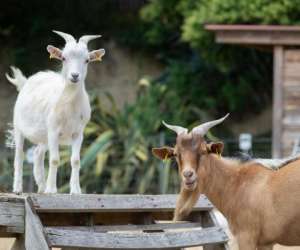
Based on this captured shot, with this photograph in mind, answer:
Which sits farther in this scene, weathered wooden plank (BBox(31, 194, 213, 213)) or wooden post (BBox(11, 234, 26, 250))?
weathered wooden plank (BBox(31, 194, 213, 213))

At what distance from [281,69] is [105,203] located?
375 inches

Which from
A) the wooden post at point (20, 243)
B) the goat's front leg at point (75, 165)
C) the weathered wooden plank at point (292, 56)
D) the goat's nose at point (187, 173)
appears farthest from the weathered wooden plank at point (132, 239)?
the weathered wooden plank at point (292, 56)

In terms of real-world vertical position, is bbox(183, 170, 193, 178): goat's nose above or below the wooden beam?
below

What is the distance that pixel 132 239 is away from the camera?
885 centimetres

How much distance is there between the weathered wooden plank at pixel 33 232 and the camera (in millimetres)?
8297

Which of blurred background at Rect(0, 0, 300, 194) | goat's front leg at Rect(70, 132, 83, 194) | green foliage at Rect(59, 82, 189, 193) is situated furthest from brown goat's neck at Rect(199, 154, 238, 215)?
green foliage at Rect(59, 82, 189, 193)

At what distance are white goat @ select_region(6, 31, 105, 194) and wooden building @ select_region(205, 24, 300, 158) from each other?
7687 mm

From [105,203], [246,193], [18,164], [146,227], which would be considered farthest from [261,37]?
[105,203]

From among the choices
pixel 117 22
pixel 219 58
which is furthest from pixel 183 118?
pixel 117 22

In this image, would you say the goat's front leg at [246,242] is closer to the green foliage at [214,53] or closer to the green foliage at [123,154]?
the green foliage at [123,154]

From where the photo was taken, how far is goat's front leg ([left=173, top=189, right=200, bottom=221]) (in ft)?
30.3

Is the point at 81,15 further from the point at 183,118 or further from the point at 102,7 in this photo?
the point at 183,118

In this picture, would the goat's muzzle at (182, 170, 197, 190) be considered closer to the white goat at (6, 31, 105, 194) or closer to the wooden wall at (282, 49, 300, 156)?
the white goat at (6, 31, 105, 194)

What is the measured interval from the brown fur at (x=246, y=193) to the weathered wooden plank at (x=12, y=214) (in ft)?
4.49
